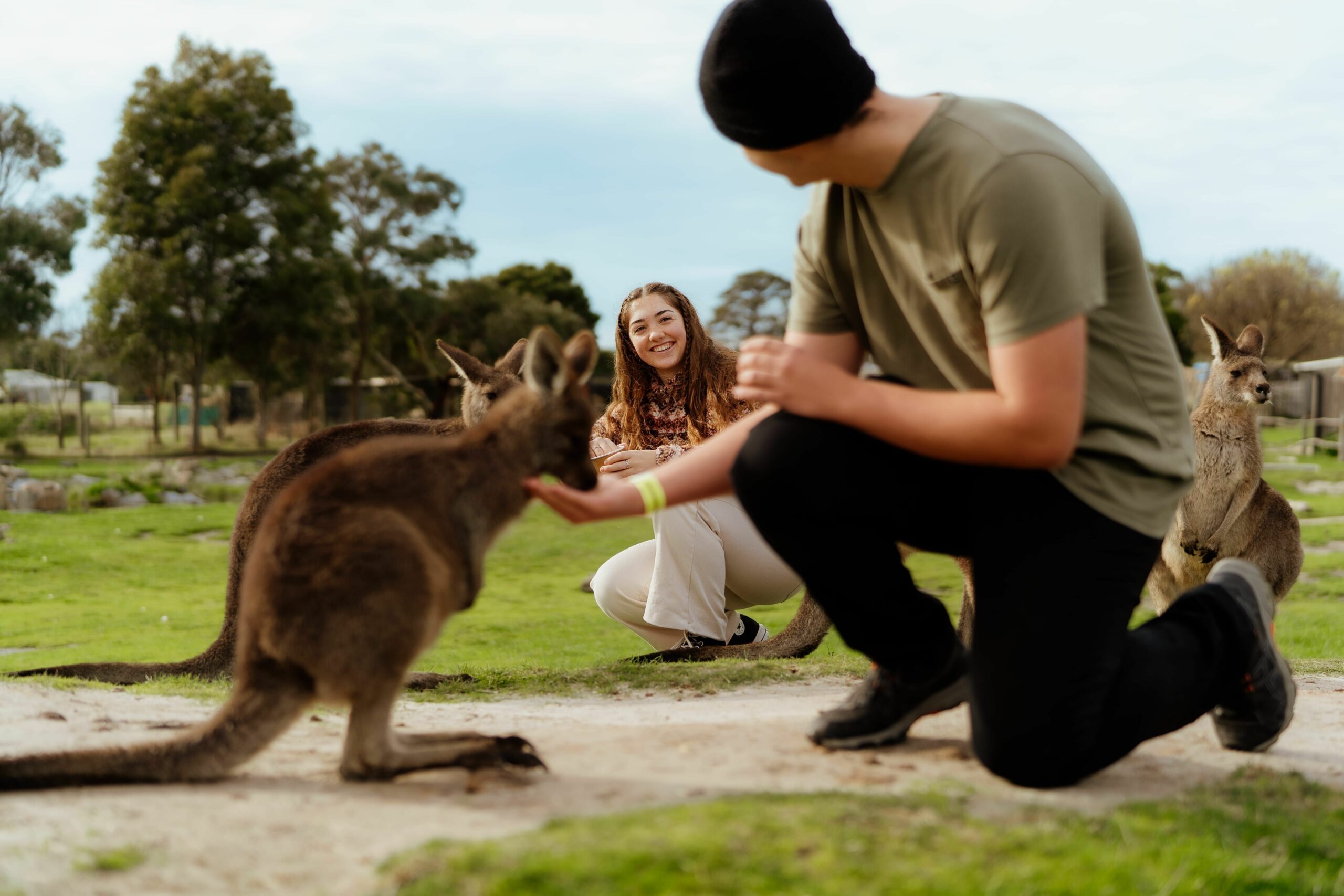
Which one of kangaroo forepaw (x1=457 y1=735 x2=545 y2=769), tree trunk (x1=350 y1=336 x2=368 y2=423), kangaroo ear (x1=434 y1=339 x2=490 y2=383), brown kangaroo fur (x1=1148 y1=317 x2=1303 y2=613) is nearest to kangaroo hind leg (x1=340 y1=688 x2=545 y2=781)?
Answer: kangaroo forepaw (x1=457 y1=735 x2=545 y2=769)

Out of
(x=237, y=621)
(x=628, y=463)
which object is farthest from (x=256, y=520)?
(x=628, y=463)

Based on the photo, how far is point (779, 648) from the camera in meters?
4.91

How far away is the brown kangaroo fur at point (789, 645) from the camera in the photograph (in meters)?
4.80

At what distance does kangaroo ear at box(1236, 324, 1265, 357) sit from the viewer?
6.53m

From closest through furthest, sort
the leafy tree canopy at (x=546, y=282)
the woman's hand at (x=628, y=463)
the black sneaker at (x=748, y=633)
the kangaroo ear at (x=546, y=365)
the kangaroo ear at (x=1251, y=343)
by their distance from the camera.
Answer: the kangaroo ear at (x=546, y=365)
the woman's hand at (x=628, y=463)
the black sneaker at (x=748, y=633)
the kangaroo ear at (x=1251, y=343)
the leafy tree canopy at (x=546, y=282)

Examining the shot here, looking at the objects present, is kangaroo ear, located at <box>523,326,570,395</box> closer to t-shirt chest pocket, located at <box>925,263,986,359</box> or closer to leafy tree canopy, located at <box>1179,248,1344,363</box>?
t-shirt chest pocket, located at <box>925,263,986,359</box>

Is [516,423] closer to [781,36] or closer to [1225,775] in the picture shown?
[781,36]

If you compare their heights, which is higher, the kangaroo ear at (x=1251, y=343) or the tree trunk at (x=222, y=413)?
the kangaroo ear at (x=1251, y=343)

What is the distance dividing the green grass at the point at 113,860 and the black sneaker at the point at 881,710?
4.97 ft

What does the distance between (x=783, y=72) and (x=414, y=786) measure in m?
1.68

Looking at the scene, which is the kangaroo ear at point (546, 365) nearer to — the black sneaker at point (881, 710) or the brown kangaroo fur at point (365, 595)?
the brown kangaroo fur at point (365, 595)

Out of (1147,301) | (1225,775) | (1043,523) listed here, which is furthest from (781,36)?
(1225,775)

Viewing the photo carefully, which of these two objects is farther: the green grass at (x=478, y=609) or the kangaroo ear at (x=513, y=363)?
the kangaroo ear at (x=513, y=363)

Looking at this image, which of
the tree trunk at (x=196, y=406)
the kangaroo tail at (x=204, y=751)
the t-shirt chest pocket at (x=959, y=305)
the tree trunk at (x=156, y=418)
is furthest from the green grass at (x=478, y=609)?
the tree trunk at (x=156, y=418)
